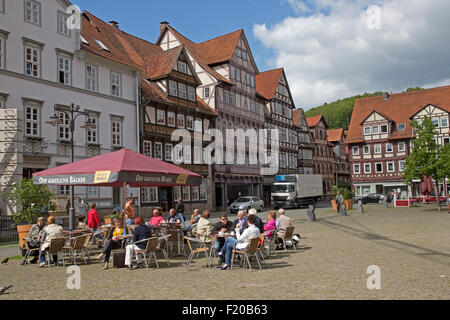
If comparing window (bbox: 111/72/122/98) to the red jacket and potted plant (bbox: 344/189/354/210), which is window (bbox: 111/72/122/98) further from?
potted plant (bbox: 344/189/354/210)

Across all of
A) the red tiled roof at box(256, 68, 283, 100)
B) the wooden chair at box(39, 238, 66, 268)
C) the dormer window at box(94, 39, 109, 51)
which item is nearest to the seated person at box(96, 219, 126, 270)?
the wooden chair at box(39, 238, 66, 268)

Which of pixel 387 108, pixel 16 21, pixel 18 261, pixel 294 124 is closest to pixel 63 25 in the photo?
pixel 16 21

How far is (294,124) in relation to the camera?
197 feet

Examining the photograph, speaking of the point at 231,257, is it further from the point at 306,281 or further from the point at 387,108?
the point at 387,108

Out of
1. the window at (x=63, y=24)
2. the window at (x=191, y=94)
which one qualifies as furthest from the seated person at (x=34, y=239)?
the window at (x=191, y=94)

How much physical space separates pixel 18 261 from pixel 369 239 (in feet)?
38.4

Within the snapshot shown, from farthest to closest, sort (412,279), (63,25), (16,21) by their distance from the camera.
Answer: (63,25)
(16,21)
(412,279)

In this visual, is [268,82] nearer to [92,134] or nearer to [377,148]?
[377,148]

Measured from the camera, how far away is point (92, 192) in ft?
89.9

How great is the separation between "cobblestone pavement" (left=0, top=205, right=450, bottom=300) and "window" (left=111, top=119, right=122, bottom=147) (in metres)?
17.9

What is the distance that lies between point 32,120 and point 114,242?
48.3ft

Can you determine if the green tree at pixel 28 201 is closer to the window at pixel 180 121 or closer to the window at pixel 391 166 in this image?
the window at pixel 180 121

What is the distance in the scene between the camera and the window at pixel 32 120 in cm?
2375

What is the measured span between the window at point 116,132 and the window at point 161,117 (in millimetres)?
4241
